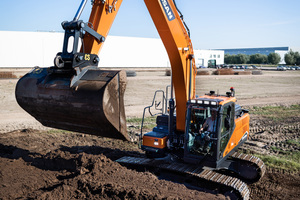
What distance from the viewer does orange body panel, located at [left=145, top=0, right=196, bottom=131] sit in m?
6.64

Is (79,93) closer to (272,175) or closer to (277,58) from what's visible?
(272,175)

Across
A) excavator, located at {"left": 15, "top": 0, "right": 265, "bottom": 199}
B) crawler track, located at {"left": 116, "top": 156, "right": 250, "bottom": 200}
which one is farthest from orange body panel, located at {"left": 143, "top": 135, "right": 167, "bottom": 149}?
crawler track, located at {"left": 116, "top": 156, "right": 250, "bottom": 200}

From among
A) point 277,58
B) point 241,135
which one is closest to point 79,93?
point 241,135

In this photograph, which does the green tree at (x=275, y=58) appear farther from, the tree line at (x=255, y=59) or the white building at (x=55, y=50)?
the white building at (x=55, y=50)

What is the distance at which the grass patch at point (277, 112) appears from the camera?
1659 centimetres

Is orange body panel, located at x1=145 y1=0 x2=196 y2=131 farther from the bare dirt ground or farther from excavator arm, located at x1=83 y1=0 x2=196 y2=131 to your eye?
the bare dirt ground

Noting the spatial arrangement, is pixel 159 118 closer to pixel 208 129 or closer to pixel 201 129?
pixel 201 129

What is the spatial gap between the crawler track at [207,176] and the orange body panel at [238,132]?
0.63 meters

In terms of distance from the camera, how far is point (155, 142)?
755cm

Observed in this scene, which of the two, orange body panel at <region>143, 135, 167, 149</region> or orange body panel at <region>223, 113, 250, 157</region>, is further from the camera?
orange body panel at <region>143, 135, 167, 149</region>

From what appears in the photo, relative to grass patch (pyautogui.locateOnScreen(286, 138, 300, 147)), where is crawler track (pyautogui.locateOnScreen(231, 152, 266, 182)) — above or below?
above

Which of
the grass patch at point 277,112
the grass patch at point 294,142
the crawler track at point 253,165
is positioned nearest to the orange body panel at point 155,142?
the crawler track at point 253,165

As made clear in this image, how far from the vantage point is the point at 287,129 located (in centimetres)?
1387

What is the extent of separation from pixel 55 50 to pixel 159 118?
54.6 metres
